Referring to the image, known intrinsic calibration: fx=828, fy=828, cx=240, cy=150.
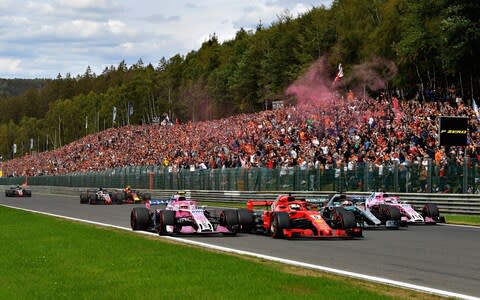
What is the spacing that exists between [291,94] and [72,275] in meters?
57.2

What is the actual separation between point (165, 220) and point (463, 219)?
11984 millimetres

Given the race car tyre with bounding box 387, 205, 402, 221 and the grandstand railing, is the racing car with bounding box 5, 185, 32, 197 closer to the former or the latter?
the grandstand railing

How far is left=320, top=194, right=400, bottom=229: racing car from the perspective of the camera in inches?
884

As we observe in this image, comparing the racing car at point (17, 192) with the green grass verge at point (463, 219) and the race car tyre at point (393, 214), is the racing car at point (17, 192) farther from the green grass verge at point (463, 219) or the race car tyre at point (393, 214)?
the race car tyre at point (393, 214)

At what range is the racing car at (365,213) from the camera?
22.5m

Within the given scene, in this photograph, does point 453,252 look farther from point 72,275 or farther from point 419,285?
point 72,275

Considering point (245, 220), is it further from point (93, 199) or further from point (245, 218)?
point (93, 199)

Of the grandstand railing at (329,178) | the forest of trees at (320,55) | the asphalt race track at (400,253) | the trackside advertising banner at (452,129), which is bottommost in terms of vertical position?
the asphalt race track at (400,253)

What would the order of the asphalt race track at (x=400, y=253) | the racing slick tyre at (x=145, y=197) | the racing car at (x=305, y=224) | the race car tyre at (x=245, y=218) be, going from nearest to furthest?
the asphalt race track at (x=400, y=253) < the racing car at (x=305, y=224) < the race car tyre at (x=245, y=218) < the racing slick tyre at (x=145, y=197)

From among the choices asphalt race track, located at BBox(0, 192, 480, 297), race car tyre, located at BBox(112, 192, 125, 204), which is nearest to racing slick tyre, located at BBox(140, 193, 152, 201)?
race car tyre, located at BBox(112, 192, 125, 204)

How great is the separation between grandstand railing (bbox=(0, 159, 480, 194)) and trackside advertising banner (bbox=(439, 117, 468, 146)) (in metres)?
1.11

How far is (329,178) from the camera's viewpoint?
36.6m

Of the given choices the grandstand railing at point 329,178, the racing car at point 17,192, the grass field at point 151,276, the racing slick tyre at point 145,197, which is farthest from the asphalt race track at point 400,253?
the racing car at point 17,192

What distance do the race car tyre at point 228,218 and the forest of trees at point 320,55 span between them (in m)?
27.1
